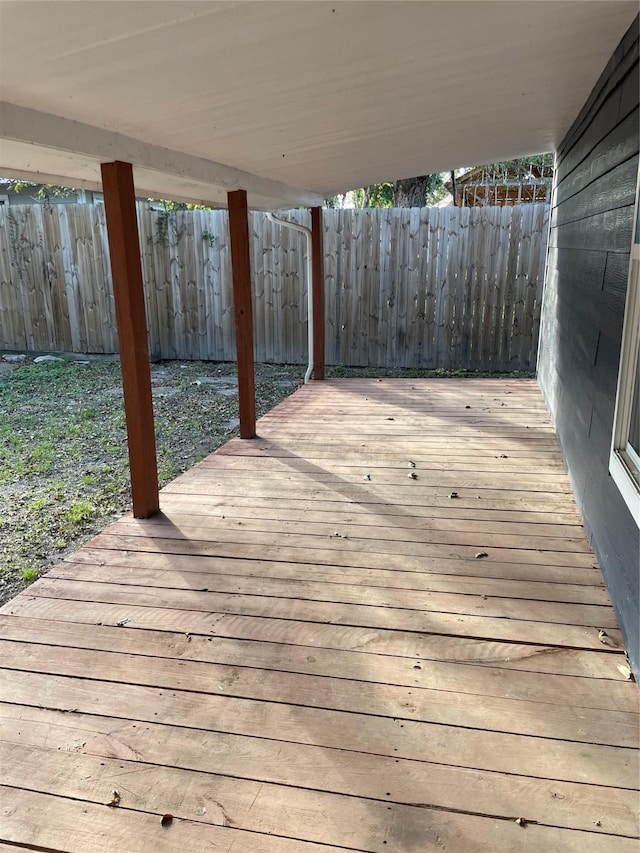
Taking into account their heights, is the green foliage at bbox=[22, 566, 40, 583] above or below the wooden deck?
below

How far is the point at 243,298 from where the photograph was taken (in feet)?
12.6

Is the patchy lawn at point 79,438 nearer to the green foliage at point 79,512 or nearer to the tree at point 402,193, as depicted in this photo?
the green foliage at point 79,512

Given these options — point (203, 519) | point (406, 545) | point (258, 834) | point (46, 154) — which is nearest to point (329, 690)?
point (258, 834)

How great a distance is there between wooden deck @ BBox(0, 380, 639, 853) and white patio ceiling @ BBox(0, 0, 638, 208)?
1.67 m

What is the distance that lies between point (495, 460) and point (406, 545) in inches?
50.5

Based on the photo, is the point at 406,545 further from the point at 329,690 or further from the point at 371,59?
the point at 371,59

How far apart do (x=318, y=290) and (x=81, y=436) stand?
2586 millimetres

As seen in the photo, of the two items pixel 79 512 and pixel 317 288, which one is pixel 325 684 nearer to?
pixel 79 512

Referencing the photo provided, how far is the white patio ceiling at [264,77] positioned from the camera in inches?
58.6

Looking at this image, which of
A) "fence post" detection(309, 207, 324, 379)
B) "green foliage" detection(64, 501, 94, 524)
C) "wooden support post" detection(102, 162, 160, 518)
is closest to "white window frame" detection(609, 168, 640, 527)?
"wooden support post" detection(102, 162, 160, 518)

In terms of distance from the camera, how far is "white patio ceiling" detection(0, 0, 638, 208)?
1.49m

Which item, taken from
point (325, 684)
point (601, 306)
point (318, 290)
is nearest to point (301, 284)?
point (318, 290)

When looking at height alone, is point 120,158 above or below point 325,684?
above

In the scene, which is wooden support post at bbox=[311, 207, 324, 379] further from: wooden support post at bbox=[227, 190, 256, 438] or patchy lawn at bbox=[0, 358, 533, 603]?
wooden support post at bbox=[227, 190, 256, 438]
